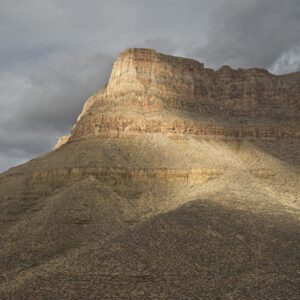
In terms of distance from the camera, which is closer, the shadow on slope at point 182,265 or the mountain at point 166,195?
the shadow on slope at point 182,265

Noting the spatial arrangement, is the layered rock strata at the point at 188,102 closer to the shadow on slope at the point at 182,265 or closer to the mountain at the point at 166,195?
the mountain at the point at 166,195

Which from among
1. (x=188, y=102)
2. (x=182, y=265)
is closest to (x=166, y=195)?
(x=182, y=265)

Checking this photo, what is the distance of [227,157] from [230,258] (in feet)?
155

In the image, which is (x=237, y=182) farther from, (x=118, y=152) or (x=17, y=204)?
(x=17, y=204)

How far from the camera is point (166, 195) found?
78.0 m

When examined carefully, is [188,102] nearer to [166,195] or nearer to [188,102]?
[188,102]

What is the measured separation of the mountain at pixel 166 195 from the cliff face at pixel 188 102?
24 cm

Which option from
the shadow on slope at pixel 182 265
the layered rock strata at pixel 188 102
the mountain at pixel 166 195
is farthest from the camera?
the layered rock strata at pixel 188 102

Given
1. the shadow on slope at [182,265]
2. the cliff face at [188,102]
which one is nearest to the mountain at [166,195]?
the shadow on slope at [182,265]

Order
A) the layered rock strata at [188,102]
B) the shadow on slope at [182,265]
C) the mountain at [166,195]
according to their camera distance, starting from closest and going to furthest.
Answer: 1. the shadow on slope at [182,265]
2. the mountain at [166,195]
3. the layered rock strata at [188,102]

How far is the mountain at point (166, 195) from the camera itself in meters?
41.7

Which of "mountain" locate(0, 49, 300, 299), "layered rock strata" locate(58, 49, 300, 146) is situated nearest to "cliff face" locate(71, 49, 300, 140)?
"layered rock strata" locate(58, 49, 300, 146)

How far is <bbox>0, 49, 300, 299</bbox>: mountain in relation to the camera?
4169 centimetres

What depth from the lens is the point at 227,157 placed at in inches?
3647
